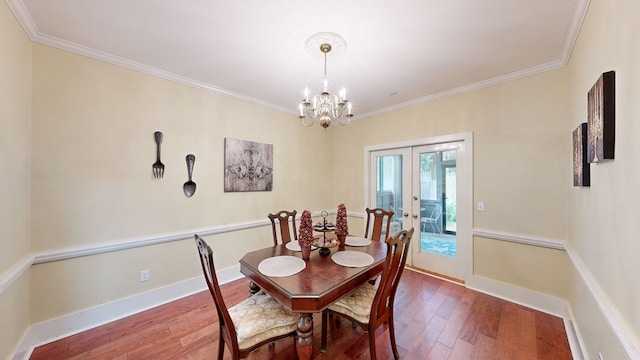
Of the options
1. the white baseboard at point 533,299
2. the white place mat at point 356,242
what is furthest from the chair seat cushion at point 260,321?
the white baseboard at point 533,299

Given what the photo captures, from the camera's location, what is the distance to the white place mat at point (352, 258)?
184cm

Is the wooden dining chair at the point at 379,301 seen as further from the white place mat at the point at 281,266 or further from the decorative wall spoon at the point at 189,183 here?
the decorative wall spoon at the point at 189,183


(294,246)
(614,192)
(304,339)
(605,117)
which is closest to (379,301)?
(304,339)

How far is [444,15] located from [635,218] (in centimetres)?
164

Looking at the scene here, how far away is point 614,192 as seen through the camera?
118 cm

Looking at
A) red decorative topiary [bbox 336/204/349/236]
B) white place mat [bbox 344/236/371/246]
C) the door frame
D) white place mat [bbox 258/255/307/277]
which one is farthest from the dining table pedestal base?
the door frame

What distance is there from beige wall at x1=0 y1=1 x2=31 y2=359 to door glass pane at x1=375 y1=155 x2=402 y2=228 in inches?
158

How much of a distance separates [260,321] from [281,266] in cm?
39

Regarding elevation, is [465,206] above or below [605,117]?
below

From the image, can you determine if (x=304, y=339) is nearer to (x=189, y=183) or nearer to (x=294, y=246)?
(x=294, y=246)

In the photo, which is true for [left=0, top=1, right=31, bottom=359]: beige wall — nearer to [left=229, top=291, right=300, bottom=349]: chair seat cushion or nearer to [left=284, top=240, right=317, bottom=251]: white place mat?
[left=229, top=291, right=300, bottom=349]: chair seat cushion

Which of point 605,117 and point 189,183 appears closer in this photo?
point 605,117

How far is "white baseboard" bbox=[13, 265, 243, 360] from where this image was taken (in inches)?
74.4

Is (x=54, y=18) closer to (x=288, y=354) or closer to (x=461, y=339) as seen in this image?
(x=288, y=354)
